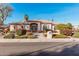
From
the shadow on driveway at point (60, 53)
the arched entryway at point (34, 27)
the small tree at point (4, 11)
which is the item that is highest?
the small tree at point (4, 11)

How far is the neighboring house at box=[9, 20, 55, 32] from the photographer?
210 inches

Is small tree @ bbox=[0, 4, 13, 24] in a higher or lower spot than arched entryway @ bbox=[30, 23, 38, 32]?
higher

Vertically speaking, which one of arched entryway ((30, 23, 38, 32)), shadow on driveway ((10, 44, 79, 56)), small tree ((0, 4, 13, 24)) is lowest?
shadow on driveway ((10, 44, 79, 56))

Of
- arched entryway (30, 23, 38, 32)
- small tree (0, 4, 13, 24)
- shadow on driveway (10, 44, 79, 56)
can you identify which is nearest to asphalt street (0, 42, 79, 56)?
shadow on driveway (10, 44, 79, 56)

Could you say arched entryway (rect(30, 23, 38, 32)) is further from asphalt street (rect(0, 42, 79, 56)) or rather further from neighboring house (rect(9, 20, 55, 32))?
asphalt street (rect(0, 42, 79, 56))

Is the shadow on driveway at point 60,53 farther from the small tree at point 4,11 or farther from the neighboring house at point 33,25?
the small tree at point 4,11

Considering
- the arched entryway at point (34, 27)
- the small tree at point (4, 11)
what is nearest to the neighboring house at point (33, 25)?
the arched entryway at point (34, 27)

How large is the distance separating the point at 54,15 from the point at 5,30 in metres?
0.92

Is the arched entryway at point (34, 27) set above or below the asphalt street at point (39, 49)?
above

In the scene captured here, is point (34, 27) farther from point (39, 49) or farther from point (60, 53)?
point (60, 53)

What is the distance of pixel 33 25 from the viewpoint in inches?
210

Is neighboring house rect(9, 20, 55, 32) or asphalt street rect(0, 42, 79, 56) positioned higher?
neighboring house rect(9, 20, 55, 32)

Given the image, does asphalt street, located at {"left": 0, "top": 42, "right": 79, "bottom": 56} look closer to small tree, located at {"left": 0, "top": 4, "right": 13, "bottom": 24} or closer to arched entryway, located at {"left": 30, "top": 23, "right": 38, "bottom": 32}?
arched entryway, located at {"left": 30, "top": 23, "right": 38, "bottom": 32}

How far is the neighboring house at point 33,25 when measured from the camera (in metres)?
5.34
